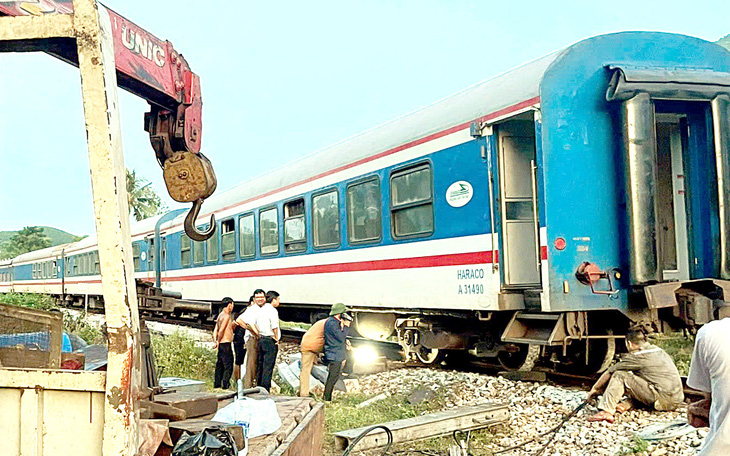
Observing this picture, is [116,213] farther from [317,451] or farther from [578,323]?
[578,323]

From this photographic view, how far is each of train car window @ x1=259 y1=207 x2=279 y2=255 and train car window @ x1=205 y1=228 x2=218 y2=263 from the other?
9.34 feet

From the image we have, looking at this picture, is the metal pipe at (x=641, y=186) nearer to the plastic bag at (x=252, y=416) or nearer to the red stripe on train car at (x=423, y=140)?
the red stripe on train car at (x=423, y=140)

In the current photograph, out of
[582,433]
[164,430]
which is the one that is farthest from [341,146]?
[164,430]

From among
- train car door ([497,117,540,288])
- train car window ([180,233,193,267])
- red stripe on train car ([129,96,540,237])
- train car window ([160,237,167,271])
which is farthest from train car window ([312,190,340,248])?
train car window ([160,237,167,271])

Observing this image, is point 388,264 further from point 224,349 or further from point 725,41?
point 725,41

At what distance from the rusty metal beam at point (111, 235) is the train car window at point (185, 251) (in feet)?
53.1

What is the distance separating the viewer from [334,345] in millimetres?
9367

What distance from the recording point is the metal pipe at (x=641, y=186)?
24.2 feet

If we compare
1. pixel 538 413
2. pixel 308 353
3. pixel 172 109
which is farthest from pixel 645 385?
pixel 172 109

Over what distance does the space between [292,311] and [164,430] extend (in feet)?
37.3

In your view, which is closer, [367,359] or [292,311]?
[367,359]

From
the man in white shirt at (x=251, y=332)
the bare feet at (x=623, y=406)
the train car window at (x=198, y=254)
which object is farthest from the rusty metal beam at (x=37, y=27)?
the train car window at (x=198, y=254)

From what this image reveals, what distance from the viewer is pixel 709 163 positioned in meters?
7.74

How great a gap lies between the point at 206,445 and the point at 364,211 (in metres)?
7.78
